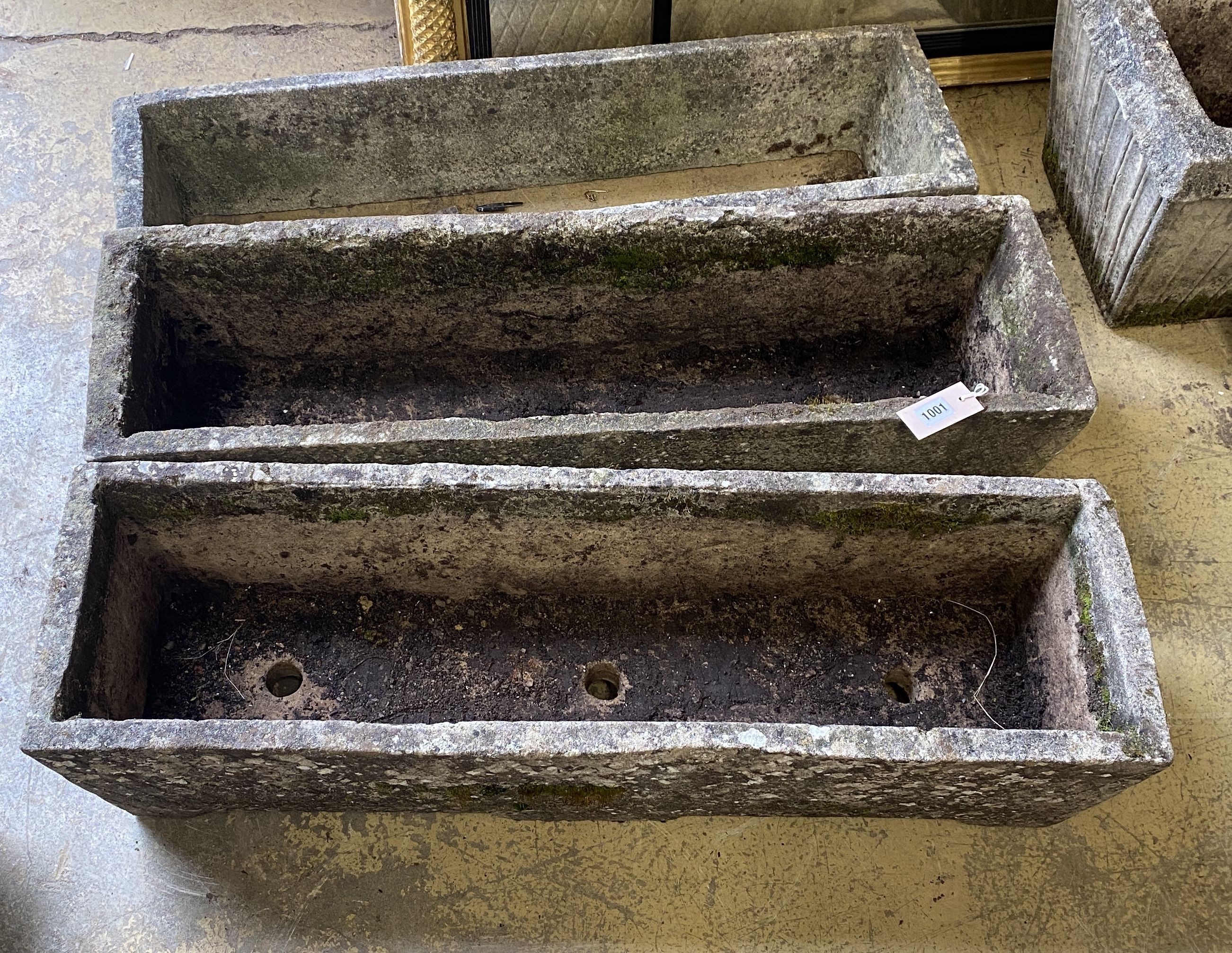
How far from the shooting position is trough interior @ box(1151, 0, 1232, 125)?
12.3 feet

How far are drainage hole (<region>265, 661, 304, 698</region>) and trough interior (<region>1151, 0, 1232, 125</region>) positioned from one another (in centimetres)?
378

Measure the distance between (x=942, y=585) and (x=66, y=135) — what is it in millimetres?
4096

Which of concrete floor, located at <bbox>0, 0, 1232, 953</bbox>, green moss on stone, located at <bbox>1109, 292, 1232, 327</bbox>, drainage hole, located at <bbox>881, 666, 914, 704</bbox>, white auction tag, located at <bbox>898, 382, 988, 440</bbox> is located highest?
white auction tag, located at <bbox>898, 382, 988, 440</bbox>

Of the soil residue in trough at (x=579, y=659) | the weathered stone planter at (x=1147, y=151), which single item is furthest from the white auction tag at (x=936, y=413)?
the weathered stone planter at (x=1147, y=151)

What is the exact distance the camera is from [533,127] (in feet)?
12.7

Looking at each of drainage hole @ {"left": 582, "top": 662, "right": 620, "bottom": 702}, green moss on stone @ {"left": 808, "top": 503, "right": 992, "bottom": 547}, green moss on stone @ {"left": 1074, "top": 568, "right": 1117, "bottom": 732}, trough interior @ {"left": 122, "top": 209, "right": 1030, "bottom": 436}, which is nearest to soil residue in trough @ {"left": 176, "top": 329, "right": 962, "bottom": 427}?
trough interior @ {"left": 122, "top": 209, "right": 1030, "bottom": 436}

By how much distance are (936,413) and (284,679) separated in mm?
2087

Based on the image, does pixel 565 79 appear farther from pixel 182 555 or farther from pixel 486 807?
pixel 486 807

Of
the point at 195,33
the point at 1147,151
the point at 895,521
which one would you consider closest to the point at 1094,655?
the point at 895,521

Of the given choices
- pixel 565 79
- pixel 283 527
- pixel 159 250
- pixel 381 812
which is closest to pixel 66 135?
pixel 159 250

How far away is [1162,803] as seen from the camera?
290 centimetres

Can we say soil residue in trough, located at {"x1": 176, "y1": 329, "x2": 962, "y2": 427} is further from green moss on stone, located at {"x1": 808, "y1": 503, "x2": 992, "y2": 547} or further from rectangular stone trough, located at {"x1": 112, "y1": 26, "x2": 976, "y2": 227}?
green moss on stone, located at {"x1": 808, "y1": 503, "x2": 992, "y2": 547}

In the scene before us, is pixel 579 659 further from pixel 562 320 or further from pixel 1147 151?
pixel 1147 151

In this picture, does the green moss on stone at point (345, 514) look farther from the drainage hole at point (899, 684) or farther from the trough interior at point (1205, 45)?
the trough interior at point (1205, 45)
